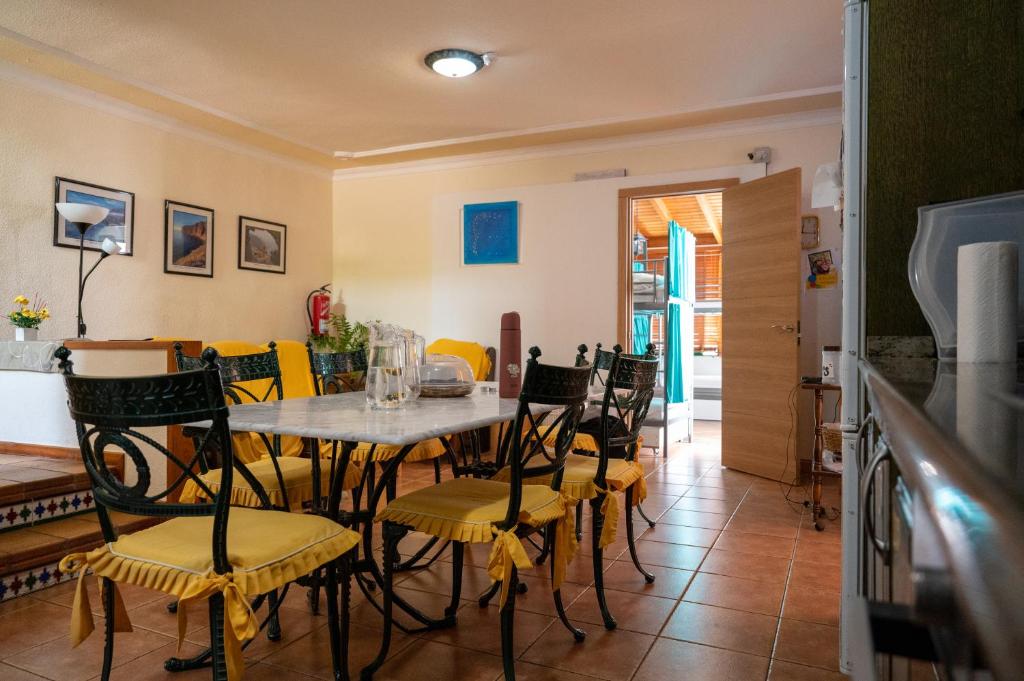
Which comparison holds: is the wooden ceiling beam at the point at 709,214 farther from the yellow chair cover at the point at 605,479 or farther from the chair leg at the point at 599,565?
the chair leg at the point at 599,565

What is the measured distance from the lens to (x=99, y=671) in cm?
197

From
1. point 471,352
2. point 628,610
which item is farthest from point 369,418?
point 471,352

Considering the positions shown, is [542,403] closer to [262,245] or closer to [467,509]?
[467,509]

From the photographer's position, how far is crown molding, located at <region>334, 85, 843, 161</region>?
4762mm

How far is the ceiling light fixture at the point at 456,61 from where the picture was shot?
13.6 ft

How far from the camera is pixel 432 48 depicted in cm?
411

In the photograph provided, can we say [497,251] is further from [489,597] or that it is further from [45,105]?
[489,597]

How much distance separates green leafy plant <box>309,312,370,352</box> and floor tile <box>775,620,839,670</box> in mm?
4999

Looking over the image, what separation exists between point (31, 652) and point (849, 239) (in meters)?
2.82

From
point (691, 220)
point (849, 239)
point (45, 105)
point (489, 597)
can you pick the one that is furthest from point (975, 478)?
point (691, 220)

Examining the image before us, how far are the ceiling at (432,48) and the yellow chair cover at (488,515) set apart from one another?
267 centimetres

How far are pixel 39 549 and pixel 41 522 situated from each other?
377mm

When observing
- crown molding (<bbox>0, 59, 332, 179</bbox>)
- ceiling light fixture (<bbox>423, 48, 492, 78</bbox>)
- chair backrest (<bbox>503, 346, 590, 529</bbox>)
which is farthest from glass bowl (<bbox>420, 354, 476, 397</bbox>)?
crown molding (<bbox>0, 59, 332, 179</bbox>)

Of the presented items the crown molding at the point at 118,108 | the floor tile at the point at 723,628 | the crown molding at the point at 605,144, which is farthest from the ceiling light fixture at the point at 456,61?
the floor tile at the point at 723,628
